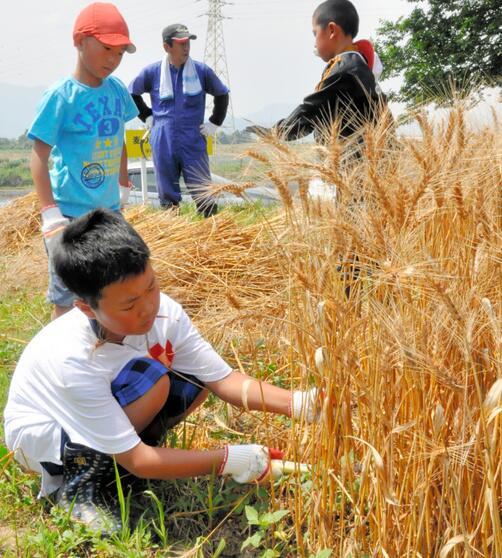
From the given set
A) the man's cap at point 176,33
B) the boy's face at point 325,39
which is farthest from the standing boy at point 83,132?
the man's cap at point 176,33

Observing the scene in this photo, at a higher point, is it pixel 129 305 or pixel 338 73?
pixel 338 73

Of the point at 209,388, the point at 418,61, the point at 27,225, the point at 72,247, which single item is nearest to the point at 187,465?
the point at 209,388

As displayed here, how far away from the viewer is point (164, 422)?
181 cm

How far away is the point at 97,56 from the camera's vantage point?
2.48m

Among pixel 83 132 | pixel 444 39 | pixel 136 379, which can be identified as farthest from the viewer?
pixel 444 39

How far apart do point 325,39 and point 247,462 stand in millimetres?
1950

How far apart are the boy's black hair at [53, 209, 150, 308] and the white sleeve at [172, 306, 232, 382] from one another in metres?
0.31

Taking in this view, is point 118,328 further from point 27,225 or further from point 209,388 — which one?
point 27,225

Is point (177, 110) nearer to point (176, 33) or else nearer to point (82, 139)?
point (176, 33)

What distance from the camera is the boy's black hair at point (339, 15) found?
9.32 ft

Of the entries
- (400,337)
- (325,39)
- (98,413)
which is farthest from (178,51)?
(400,337)

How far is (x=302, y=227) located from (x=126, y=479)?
0.83 metres

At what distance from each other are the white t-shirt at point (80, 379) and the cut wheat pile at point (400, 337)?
0.21 metres

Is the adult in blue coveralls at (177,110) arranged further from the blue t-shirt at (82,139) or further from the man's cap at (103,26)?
the man's cap at (103,26)
